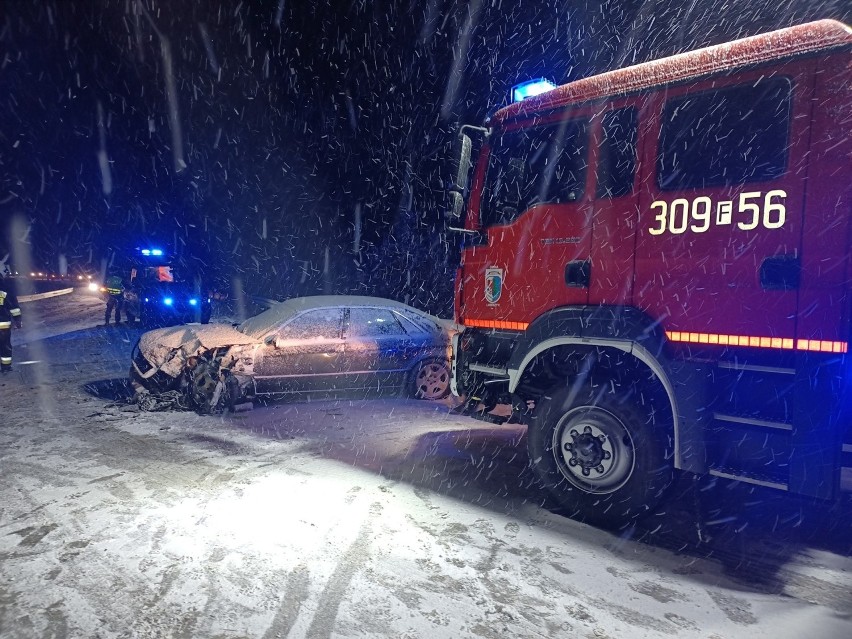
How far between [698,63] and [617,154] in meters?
0.73

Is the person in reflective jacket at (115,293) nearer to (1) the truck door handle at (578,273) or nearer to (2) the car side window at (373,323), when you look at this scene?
(2) the car side window at (373,323)

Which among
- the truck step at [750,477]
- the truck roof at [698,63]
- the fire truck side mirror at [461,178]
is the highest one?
the truck roof at [698,63]

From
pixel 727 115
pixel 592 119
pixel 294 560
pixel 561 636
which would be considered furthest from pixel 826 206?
pixel 294 560

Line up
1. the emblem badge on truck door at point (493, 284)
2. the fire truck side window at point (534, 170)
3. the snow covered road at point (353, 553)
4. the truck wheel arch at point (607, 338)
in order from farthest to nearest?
the emblem badge on truck door at point (493, 284)
the fire truck side window at point (534, 170)
the truck wheel arch at point (607, 338)
the snow covered road at point (353, 553)

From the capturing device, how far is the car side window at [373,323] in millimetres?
7645

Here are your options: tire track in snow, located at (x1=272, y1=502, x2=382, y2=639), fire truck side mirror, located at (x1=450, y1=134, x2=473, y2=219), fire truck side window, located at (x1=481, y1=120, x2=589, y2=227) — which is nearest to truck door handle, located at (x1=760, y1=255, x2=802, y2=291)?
fire truck side window, located at (x1=481, y1=120, x2=589, y2=227)

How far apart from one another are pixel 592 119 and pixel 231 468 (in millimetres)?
4184

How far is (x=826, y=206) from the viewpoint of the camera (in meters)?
3.21

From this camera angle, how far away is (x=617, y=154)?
4020mm

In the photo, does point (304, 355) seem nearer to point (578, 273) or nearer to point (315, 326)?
point (315, 326)

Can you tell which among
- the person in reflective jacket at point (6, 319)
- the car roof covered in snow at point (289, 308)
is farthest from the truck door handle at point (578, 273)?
the person in reflective jacket at point (6, 319)

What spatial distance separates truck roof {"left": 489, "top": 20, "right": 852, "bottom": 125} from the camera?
3.28 metres

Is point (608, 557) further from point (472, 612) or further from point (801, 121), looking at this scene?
point (801, 121)

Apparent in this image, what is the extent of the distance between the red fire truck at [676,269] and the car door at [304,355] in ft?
10.2
